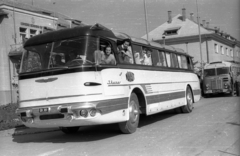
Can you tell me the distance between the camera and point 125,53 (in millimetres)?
9281

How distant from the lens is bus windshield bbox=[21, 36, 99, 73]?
772 centimetres

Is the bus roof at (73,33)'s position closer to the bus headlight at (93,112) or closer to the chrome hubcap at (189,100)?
the bus headlight at (93,112)

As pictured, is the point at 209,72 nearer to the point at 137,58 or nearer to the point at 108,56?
the point at 137,58

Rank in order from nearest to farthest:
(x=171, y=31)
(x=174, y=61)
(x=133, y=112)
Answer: (x=133, y=112)
(x=174, y=61)
(x=171, y=31)

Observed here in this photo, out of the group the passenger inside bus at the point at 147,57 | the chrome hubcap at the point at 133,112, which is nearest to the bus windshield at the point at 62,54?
the chrome hubcap at the point at 133,112

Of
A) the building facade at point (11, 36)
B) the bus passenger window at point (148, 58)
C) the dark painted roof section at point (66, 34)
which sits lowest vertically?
the bus passenger window at point (148, 58)

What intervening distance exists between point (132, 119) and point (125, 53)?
6.24 feet

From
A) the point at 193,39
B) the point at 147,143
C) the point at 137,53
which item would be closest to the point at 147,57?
the point at 137,53

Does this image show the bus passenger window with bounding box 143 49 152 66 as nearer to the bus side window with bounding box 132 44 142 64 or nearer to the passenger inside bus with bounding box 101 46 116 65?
the bus side window with bounding box 132 44 142 64

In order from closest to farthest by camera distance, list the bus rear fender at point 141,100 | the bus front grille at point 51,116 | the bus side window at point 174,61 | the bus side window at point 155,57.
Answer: the bus front grille at point 51,116
the bus rear fender at point 141,100
the bus side window at point 155,57
the bus side window at point 174,61

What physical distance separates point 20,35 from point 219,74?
18.7 meters

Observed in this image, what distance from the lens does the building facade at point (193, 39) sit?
5222 cm

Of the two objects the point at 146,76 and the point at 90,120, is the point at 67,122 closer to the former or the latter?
the point at 90,120

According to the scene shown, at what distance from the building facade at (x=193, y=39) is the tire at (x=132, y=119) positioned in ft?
133
